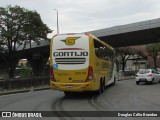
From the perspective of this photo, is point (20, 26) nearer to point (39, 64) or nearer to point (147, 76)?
point (147, 76)

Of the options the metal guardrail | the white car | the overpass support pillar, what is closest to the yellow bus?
the metal guardrail

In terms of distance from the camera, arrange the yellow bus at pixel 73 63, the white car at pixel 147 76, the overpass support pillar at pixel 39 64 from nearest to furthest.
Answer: the yellow bus at pixel 73 63, the white car at pixel 147 76, the overpass support pillar at pixel 39 64

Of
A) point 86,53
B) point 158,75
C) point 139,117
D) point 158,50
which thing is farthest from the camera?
point 158,50

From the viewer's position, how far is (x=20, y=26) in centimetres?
4562

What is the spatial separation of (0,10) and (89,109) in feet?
110

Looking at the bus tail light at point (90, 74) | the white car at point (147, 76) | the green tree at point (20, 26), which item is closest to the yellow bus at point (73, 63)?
the bus tail light at point (90, 74)

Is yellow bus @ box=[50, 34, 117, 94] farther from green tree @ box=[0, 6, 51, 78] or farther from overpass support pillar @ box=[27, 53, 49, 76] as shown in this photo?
overpass support pillar @ box=[27, 53, 49, 76]

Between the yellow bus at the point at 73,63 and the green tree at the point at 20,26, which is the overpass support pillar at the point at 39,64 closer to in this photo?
the green tree at the point at 20,26

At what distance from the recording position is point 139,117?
11.5 meters

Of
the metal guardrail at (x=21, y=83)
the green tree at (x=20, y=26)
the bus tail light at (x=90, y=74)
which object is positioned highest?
the green tree at (x=20, y=26)

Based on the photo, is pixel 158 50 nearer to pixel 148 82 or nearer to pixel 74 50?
pixel 148 82

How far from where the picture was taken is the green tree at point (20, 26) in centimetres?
4466

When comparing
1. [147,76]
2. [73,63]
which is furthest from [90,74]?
[147,76]

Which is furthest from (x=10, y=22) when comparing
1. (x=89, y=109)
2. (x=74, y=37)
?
(x=89, y=109)
